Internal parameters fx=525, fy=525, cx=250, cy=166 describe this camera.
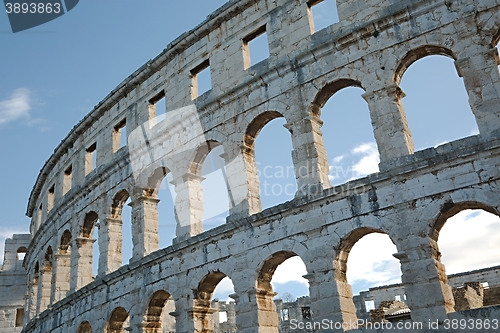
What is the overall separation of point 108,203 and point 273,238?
22.1ft

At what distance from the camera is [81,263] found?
53.1 ft

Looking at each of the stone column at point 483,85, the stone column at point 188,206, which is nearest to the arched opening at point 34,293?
the stone column at point 188,206

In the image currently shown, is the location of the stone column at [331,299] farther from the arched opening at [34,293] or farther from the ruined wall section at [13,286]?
the ruined wall section at [13,286]

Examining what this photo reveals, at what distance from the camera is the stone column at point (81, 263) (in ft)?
52.5

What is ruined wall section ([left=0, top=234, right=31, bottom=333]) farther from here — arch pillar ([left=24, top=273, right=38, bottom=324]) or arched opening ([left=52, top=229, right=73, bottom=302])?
arched opening ([left=52, top=229, right=73, bottom=302])

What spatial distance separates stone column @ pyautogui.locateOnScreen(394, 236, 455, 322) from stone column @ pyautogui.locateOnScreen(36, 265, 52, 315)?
558 inches

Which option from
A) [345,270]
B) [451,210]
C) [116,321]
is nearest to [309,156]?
[345,270]

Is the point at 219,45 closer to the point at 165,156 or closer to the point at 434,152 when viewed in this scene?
the point at 165,156

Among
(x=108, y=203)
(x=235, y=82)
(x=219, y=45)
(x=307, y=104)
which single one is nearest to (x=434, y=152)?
(x=307, y=104)

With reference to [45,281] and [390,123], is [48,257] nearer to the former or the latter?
[45,281]

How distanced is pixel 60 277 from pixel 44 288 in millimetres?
2201

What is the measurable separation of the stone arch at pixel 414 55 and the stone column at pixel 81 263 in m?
10.9

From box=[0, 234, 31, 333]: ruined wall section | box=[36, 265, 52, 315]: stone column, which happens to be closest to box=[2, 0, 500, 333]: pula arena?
box=[36, 265, 52, 315]: stone column

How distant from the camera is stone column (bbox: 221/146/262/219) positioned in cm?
1177
